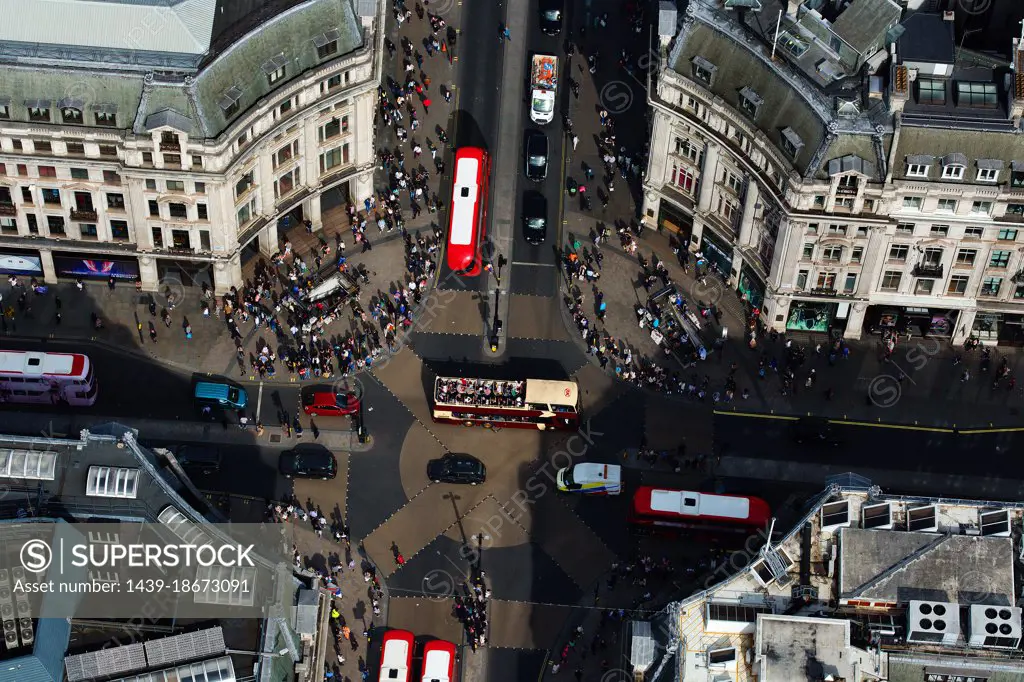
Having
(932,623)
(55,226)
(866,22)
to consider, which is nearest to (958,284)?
(866,22)

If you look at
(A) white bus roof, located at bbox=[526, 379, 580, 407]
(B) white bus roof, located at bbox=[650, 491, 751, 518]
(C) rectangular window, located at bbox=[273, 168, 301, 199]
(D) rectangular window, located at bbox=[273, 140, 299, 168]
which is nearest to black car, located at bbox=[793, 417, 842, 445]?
(B) white bus roof, located at bbox=[650, 491, 751, 518]

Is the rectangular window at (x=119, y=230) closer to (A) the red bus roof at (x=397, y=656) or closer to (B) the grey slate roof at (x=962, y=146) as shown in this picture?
(A) the red bus roof at (x=397, y=656)

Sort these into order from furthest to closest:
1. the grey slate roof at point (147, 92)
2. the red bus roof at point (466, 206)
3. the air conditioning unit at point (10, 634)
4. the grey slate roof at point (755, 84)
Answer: the red bus roof at point (466, 206) → the grey slate roof at point (755, 84) → the grey slate roof at point (147, 92) → the air conditioning unit at point (10, 634)

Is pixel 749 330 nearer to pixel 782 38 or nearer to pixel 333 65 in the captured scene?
pixel 782 38

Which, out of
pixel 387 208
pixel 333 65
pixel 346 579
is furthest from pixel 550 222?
pixel 346 579

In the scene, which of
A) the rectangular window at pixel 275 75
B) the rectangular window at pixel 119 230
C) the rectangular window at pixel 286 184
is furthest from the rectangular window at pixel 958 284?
the rectangular window at pixel 119 230

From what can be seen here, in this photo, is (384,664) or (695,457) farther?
(695,457)
